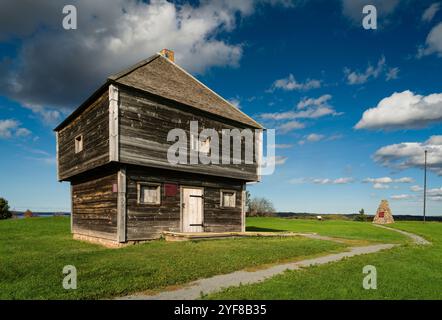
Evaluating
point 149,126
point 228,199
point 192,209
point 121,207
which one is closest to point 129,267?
point 121,207

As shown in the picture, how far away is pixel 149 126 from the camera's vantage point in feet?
49.0

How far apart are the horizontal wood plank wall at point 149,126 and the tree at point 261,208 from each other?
45603mm

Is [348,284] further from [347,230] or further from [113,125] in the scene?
[347,230]

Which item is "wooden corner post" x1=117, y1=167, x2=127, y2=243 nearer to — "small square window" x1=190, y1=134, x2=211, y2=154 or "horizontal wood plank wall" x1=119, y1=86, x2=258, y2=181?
"horizontal wood plank wall" x1=119, y1=86, x2=258, y2=181

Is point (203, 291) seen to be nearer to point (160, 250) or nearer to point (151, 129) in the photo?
point (160, 250)

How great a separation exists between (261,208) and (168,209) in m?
50.6

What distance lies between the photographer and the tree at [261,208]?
61237 millimetres

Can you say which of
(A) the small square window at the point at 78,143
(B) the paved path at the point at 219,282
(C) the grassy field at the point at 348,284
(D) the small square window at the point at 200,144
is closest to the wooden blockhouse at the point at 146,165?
(A) the small square window at the point at 78,143

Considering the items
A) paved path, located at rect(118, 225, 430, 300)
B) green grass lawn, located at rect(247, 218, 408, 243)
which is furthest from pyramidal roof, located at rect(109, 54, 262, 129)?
green grass lawn, located at rect(247, 218, 408, 243)

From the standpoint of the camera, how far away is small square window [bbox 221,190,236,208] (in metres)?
19.0

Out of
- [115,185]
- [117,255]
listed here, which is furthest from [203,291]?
[115,185]

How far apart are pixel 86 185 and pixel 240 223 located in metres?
10.0

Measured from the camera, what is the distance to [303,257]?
38.4 feet

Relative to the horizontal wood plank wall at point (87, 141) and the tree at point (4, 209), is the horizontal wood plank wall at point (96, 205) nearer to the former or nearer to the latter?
the horizontal wood plank wall at point (87, 141)
